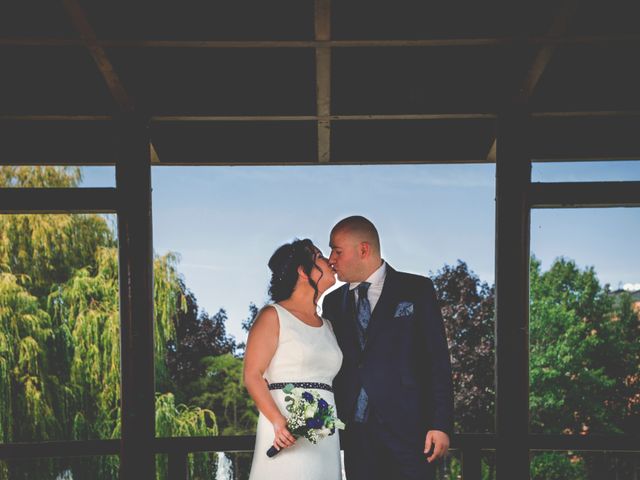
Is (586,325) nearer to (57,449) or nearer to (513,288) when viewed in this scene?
(513,288)

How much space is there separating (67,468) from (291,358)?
14.2ft

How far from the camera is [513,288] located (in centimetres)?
337

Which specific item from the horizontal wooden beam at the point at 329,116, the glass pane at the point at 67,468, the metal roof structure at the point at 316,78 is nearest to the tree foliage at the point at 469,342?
the glass pane at the point at 67,468

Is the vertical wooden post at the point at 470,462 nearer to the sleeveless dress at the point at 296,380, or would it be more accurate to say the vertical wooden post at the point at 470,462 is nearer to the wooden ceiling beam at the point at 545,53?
the sleeveless dress at the point at 296,380

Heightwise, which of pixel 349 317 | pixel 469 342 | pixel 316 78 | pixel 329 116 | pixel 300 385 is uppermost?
pixel 316 78

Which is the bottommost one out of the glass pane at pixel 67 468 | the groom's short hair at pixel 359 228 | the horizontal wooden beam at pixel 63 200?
the glass pane at pixel 67 468

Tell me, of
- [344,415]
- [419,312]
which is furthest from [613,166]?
[344,415]

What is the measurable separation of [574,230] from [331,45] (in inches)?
160

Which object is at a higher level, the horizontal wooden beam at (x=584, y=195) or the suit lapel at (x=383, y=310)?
the horizontal wooden beam at (x=584, y=195)

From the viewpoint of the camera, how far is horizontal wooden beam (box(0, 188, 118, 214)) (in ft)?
11.1

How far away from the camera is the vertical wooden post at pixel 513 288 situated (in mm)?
3359

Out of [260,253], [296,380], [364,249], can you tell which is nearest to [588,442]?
[364,249]

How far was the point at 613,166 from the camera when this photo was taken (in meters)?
3.78

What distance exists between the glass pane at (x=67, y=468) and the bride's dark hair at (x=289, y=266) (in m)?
3.58
